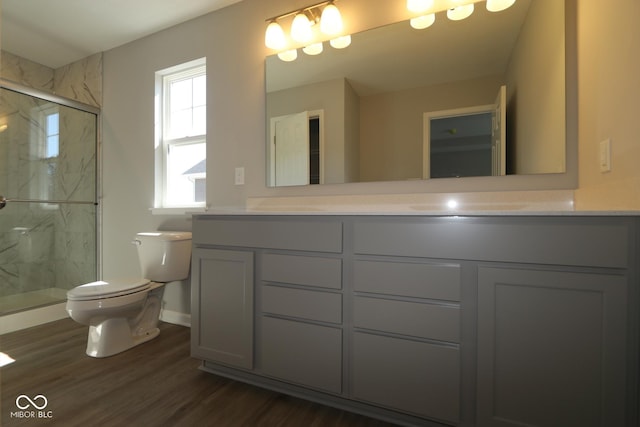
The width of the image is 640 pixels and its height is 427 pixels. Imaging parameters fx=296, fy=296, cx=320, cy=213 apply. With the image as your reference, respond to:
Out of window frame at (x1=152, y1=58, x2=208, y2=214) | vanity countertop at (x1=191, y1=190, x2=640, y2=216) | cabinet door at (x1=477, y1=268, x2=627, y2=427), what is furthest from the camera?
window frame at (x1=152, y1=58, x2=208, y2=214)

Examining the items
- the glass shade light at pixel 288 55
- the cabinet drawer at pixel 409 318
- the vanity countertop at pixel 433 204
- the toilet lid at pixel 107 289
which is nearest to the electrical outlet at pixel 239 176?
the vanity countertop at pixel 433 204

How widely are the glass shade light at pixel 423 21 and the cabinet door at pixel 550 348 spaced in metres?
1.31

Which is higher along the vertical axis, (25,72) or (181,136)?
(25,72)

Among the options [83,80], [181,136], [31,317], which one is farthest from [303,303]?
[83,80]

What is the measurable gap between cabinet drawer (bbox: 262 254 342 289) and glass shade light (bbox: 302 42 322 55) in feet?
4.20

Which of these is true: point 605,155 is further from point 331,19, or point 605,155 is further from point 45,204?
point 45,204

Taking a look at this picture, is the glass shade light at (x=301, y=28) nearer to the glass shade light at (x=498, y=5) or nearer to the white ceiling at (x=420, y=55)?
the white ceiling at (x=420, y=55)

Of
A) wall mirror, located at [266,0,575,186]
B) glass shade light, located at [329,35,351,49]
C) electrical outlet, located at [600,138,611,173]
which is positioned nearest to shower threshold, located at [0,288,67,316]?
wall mirror, located at [266,0,575,186]

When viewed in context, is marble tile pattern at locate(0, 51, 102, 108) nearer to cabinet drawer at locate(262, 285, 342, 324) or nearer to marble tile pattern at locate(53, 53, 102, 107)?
marble tile pattern at locate(53, 53, 102, 107)

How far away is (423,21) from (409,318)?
1.50 m

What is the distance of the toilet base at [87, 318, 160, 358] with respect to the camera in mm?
1833

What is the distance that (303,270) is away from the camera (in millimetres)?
1358

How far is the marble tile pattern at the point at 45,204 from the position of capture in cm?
253

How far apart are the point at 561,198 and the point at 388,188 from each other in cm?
79
